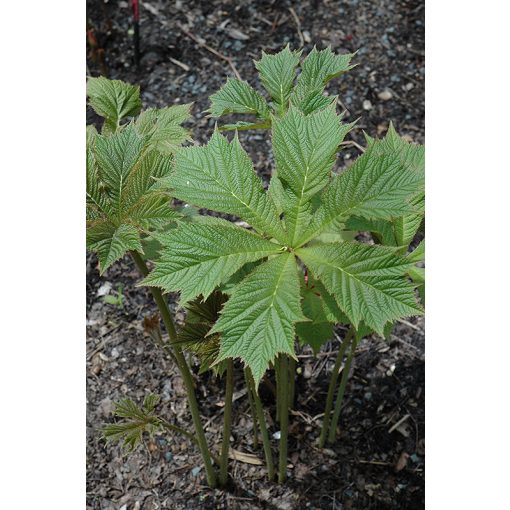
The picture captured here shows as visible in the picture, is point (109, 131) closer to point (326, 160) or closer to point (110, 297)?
point (326, 160)

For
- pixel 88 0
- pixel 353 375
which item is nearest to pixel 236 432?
pixel 353 375

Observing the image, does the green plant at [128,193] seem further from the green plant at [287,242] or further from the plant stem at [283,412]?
the plant stem at [283,412]

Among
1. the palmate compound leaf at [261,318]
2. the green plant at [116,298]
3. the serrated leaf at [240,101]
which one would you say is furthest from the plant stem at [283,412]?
the green plant at [116,298]

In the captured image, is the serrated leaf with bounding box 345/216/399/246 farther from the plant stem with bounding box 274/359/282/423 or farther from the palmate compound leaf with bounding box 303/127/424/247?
the plant stem with bounding box 274/359/282/423

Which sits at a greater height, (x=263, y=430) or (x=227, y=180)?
(x=227, y=180)

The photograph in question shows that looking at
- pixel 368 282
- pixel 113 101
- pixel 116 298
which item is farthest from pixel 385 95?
pixel 368 282

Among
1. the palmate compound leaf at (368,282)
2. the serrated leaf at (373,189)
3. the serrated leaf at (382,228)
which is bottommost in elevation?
the palmate compound leaf at (368,282)

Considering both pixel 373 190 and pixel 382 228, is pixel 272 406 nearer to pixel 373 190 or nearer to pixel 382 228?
pixel 382 228
